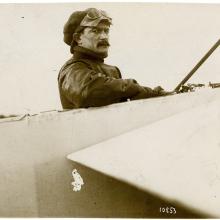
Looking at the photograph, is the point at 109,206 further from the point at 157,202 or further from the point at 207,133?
the point at 207,133

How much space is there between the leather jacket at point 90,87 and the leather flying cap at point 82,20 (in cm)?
12

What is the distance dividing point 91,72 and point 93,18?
24cm

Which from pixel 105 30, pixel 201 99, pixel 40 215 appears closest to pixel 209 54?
pixel 201 99

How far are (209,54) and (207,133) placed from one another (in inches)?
14.6

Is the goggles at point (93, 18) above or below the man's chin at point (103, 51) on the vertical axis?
above

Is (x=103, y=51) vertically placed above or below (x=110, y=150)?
above

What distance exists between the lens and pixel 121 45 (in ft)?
6.69

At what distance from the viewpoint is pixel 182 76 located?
6.60ft

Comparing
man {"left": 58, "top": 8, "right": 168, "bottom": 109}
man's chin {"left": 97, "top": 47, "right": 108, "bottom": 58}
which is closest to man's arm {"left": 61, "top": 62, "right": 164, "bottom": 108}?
man {"left": 58, "top": 8, "right": 168, "bottom": 109}

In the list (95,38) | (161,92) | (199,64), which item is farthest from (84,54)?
(199,64)

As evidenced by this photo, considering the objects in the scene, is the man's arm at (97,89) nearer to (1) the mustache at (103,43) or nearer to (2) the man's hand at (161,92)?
(2) the man's hand at (161,92)

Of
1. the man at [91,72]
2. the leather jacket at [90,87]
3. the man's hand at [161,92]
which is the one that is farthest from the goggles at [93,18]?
the man's hand at [161,92]

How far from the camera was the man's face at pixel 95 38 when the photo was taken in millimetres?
1966

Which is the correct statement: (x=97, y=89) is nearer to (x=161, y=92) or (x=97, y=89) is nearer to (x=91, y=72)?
(x=91, y=72)
